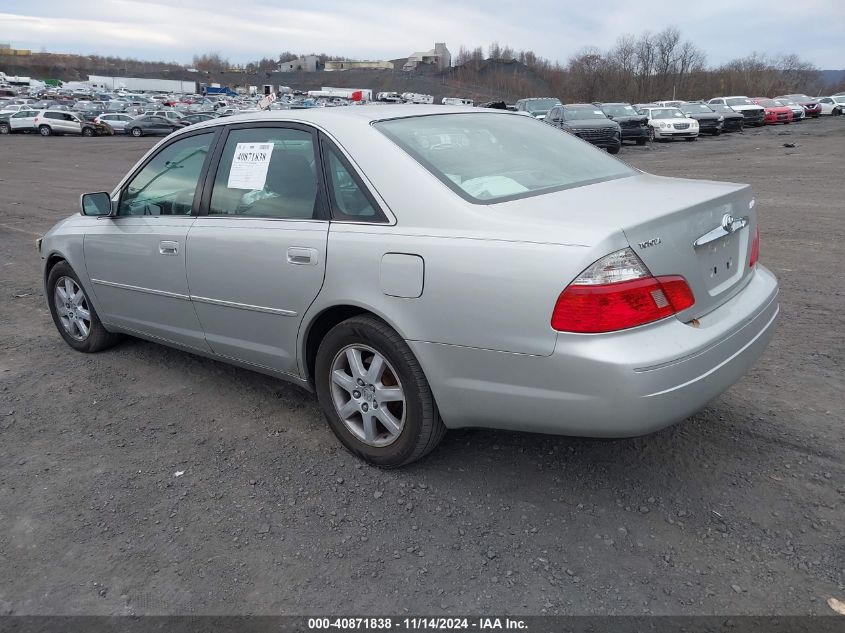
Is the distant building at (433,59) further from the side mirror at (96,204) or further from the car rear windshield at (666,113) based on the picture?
the side mirror at (96,204)

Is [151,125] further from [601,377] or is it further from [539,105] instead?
[601,377]

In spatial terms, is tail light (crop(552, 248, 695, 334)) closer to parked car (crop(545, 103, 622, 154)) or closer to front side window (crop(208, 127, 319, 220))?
front side window (crop(208, 127, 319, 220))

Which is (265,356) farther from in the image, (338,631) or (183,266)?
(338,631)

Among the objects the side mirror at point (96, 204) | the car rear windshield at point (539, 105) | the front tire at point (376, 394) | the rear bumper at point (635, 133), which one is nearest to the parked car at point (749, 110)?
the rear bumper at point (635, 133)

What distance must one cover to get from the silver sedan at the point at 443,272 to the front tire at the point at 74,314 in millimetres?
802

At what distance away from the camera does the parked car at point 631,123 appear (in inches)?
1082

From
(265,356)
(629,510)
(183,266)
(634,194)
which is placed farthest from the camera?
(183,266)

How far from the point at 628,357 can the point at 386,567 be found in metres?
1.23

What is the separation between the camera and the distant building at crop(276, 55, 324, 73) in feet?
497

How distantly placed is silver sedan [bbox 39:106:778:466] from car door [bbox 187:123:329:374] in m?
0.01

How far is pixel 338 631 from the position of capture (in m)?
2.39

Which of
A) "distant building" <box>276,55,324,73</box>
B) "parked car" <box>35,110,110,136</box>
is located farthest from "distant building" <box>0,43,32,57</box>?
"parked car" <box>35,110,110,136</box>

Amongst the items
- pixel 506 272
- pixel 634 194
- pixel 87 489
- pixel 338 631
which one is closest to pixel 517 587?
pixel 338 631

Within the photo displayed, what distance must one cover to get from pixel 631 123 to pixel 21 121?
34640 millimetres
